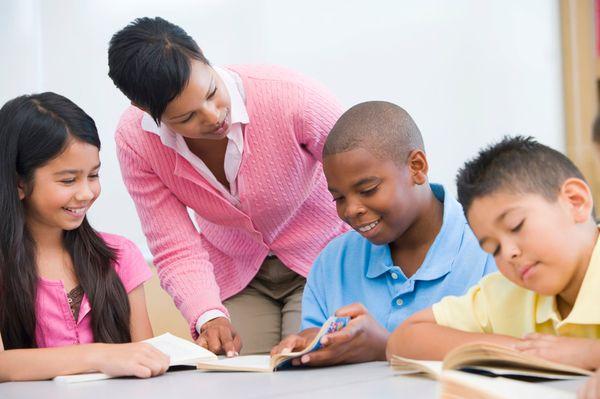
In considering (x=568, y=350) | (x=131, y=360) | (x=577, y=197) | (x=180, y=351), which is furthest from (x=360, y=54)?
(x=568, y=350)

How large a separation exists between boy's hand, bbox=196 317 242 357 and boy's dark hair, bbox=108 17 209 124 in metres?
0.42

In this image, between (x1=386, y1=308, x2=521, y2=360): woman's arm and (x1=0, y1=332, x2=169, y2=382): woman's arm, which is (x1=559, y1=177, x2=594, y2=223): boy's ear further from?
(x1=0, y1=332, x2=169, y2=382): woman's arm

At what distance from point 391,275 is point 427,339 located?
0.35 meters

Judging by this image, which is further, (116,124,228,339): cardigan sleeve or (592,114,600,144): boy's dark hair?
(116,124,228,339): cardigan sleeve

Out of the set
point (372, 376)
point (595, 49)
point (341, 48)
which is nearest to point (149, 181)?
point (372, 376)

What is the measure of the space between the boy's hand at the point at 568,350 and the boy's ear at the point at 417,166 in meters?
0.56

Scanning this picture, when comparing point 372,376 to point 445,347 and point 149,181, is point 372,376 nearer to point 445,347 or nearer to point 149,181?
point 445,347

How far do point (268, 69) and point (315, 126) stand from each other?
185 millimetres

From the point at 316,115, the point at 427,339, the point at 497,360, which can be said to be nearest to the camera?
Answer: the point at 497,360

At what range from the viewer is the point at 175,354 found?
1465mm

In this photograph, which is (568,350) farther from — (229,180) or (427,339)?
(229,180)

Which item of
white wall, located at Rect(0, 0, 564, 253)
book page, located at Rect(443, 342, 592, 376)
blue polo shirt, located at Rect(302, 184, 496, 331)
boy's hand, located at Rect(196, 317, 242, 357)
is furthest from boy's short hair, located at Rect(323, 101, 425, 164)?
white wall, located at Rect(0, 0, 564, 253)

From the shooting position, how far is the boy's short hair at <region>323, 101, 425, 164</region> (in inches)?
60.6

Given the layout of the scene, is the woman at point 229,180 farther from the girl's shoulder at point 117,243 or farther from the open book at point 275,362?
the open book at point 275,362
